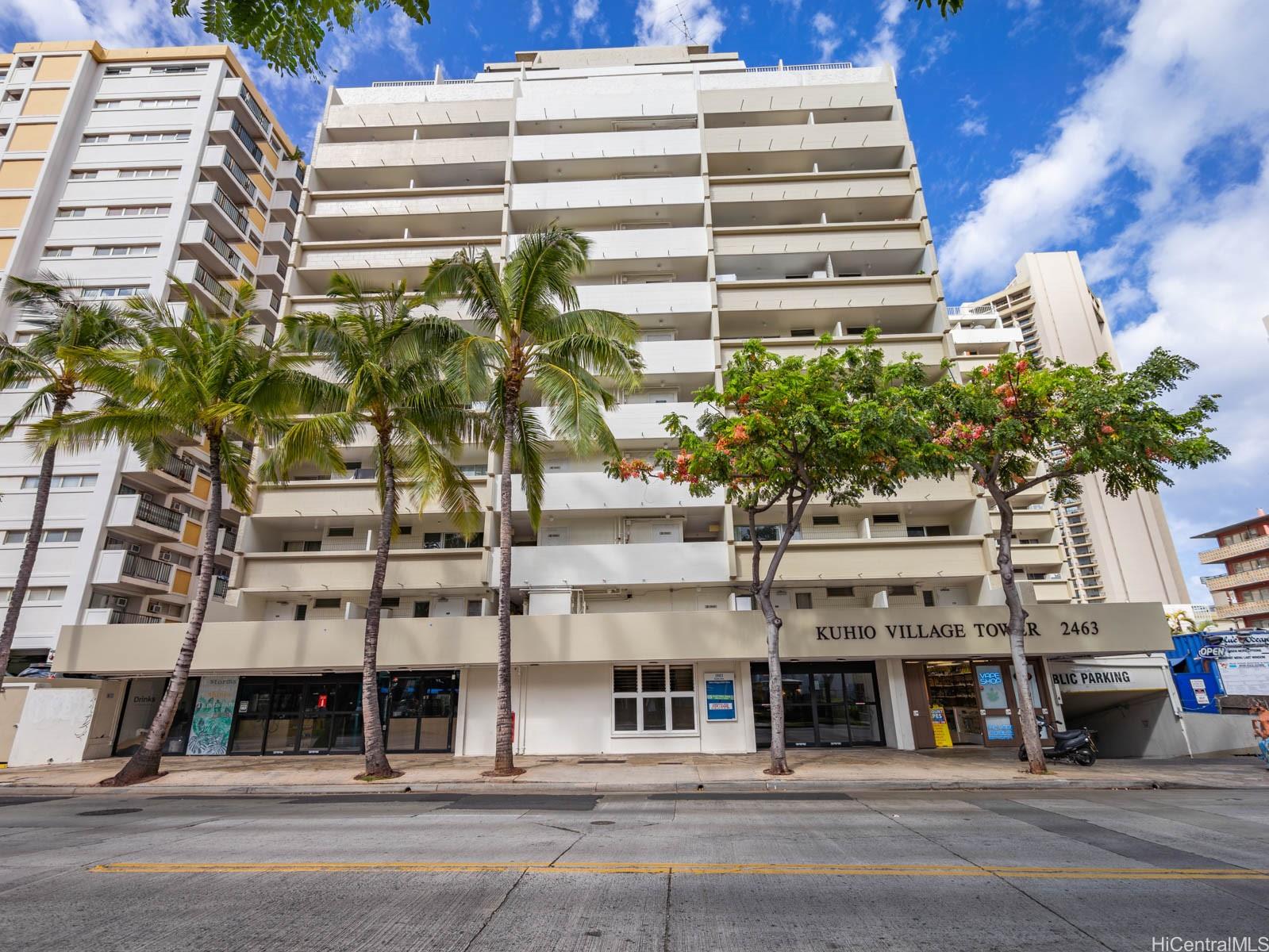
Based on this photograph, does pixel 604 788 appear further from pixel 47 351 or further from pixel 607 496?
pixel 47 351

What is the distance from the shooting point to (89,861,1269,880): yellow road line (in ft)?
21.3

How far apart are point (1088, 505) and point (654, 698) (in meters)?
89.7

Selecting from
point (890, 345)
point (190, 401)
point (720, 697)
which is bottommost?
point (720, 697)

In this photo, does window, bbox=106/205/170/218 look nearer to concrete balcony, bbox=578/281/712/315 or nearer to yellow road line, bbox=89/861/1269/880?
concrete balcony, bbox=578/281/712/315

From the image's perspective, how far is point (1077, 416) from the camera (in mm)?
15414

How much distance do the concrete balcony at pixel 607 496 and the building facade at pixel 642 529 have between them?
0.35 feet

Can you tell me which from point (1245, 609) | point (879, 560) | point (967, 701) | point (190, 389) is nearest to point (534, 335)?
point (190, 389)

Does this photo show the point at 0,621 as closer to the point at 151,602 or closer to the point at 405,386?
the point at 151,602

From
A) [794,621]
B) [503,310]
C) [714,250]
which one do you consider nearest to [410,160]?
[714,250]

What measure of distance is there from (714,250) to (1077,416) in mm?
16356

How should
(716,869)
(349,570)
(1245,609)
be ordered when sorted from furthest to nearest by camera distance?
1. (1245,609)
2. (349,570)
3. (716,869)

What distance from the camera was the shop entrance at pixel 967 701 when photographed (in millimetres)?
21203

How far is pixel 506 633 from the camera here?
53.1 feet

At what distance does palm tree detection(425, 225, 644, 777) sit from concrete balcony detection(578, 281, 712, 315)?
849 cm
